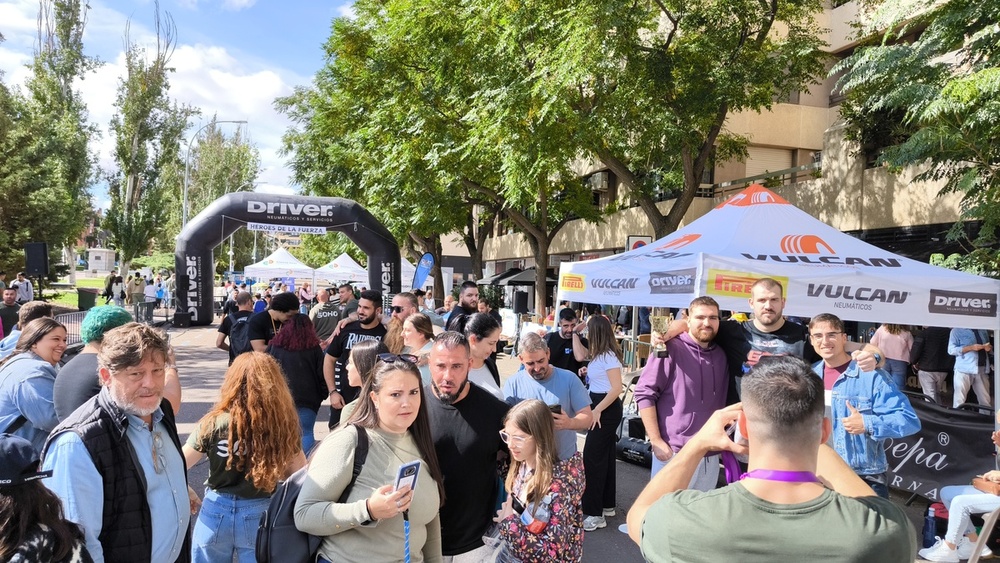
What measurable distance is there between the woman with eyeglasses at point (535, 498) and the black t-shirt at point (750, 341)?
1589mm

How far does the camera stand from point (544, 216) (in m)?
21.8

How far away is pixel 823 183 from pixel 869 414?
48.2ft

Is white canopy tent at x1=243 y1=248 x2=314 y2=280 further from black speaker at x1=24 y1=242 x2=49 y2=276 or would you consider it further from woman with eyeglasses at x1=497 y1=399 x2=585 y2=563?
woman with eyeglasses at x1=497 y1=399 x2=585 y2=563

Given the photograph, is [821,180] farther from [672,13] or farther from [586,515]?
[586,515]

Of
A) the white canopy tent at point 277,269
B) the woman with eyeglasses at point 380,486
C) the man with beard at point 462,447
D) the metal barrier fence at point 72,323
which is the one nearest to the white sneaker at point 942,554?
the man with beard at point 462,447

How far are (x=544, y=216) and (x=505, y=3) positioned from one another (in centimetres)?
781

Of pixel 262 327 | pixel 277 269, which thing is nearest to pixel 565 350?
pixel 262 327

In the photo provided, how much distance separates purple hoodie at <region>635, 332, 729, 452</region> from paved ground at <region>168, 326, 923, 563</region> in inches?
56.6

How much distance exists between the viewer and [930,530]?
5520mm

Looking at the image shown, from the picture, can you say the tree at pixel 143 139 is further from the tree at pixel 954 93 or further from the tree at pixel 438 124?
the tree at pixel 954 93

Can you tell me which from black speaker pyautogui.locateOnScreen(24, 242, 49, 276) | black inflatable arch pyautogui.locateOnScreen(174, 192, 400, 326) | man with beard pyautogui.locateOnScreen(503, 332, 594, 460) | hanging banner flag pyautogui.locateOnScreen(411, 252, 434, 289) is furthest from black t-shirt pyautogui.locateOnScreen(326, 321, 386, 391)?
black inflatable arch pyautogui.locateOnScreen(174, 192, 400, 326)

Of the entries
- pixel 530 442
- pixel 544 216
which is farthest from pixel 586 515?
pixel 544 216

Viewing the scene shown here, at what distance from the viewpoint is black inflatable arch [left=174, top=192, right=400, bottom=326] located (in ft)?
67.4

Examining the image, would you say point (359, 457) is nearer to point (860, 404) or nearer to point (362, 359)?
point (362, 359)
